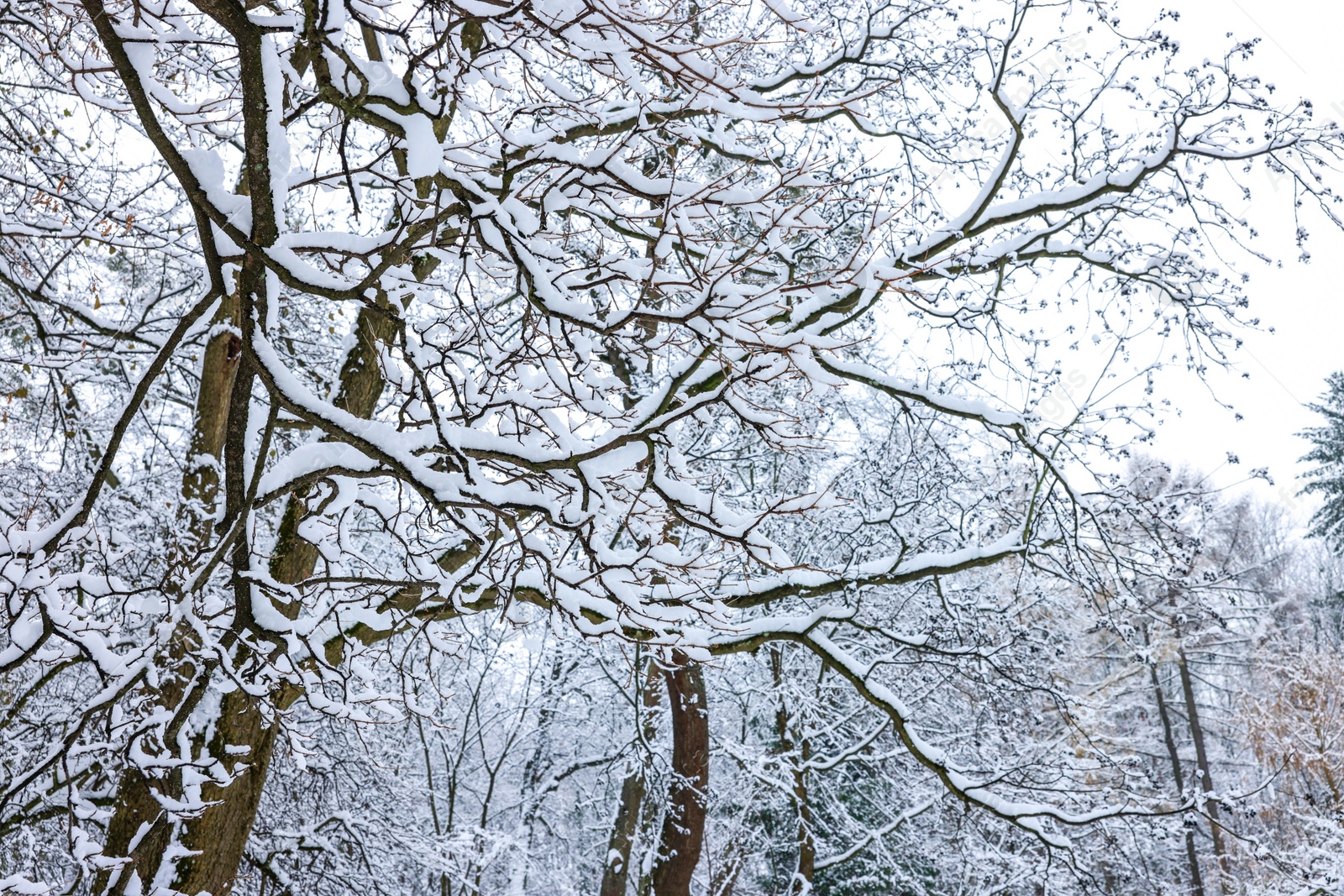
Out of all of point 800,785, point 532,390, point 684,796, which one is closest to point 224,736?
point 532,390

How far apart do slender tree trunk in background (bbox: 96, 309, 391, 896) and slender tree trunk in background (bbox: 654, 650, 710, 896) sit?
11.0 ft

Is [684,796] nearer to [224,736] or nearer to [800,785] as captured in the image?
[800,785]

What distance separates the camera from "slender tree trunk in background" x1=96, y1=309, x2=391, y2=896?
11.4ft

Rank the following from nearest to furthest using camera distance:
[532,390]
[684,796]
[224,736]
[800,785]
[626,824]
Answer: [532,390] < [224,736] < [684,796] < [800,785] < [626,824]

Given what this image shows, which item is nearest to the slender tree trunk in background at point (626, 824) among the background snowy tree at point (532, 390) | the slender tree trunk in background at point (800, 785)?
the background snowy tree at point (532, 390)

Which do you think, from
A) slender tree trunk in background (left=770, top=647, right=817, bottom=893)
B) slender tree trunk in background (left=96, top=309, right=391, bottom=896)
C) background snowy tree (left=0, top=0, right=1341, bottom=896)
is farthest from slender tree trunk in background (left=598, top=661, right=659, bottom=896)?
slender tree trunk in background (left=96, top=309, right=391, bottom=896)

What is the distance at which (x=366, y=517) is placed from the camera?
6.88 m

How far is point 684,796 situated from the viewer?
7023mm

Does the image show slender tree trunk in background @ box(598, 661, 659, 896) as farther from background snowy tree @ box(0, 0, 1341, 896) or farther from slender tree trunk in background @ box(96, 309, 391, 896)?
slender tree trunk in background @ box(96, 309, 391, 896)

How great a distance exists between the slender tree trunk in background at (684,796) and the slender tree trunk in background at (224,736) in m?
3.35

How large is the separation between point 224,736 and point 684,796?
4198 mm

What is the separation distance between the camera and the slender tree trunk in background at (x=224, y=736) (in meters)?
3.46

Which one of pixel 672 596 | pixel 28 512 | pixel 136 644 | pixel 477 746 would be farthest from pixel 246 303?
pixel 477 746

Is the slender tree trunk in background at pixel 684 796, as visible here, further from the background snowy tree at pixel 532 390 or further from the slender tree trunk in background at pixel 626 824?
the slender tree trunk in background at pixel 626 824
